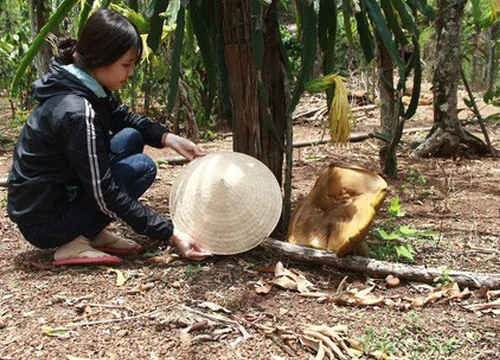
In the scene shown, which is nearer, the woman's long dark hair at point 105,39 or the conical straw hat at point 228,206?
the woman's long dark hair at point 105,39

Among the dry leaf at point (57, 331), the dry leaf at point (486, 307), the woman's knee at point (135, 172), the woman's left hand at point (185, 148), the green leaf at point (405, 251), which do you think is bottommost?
the dry leaf at point (486, 307)

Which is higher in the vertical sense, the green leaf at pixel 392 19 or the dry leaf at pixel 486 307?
the green leaf at pixel 392 19

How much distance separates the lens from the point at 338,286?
2.00 m

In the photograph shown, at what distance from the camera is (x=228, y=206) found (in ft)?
6.86

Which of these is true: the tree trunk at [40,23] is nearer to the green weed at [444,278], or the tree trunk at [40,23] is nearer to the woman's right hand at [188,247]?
the woman's right hand at [188,247]

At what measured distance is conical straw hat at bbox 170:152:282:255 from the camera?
209 cm

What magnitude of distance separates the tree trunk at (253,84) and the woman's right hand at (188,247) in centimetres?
48

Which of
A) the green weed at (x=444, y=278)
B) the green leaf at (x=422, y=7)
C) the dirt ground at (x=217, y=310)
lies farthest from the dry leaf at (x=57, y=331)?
the green leaf at (x=422, y=7)

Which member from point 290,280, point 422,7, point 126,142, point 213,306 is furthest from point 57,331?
point 422,7

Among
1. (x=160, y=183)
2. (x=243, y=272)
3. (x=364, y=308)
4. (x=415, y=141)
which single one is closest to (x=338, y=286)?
(x=364, y=308)

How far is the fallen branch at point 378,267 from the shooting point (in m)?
1.95

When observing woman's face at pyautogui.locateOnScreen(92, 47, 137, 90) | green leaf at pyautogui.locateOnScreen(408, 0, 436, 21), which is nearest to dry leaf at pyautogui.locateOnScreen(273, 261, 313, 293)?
woman's face at pyautogui.locateOnScreen(92, 47, 137, 90)

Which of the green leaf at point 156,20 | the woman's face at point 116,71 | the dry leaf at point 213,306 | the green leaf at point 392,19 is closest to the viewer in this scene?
the dry leaf at point 213,306

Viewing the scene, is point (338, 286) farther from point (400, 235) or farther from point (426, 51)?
point (426, 51)
